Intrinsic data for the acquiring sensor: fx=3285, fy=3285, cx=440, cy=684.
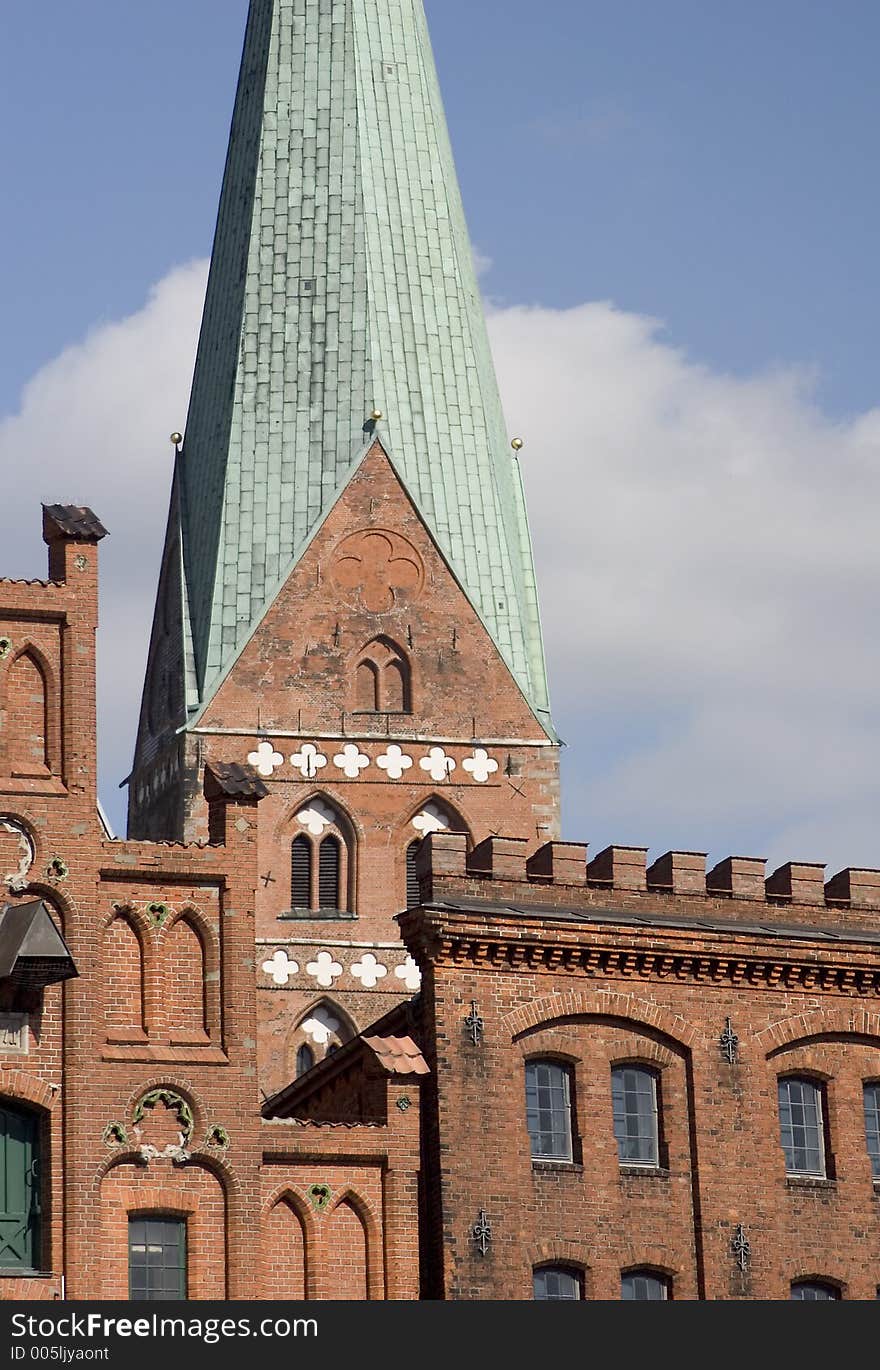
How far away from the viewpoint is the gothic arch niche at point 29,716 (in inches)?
1875

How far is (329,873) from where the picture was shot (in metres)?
69.6

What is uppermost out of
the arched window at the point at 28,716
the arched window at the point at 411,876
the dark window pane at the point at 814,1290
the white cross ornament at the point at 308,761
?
the white cross ornament at the point at 308,761

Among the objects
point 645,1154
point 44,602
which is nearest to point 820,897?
point 645,1154

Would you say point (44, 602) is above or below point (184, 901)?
above

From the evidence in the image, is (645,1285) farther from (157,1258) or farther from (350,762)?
(350,762)

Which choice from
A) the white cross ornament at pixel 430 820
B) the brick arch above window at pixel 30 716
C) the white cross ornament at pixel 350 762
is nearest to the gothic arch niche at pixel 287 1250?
the brick arch above window at pixel 30 716

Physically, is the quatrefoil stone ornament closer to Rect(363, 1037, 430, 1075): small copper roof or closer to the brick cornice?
the brick cornice

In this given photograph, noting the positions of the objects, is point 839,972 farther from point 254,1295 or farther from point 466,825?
point 466,825

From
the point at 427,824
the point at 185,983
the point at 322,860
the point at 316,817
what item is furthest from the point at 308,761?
the point at 185,983

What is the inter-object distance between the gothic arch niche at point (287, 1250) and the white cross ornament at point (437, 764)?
941 inches

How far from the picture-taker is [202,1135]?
154 feet

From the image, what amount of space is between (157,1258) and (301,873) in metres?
23.4

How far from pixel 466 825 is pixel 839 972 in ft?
61.2

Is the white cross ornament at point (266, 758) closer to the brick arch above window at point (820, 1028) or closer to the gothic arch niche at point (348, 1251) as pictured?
the brick arch above window at point (820, 1028)
